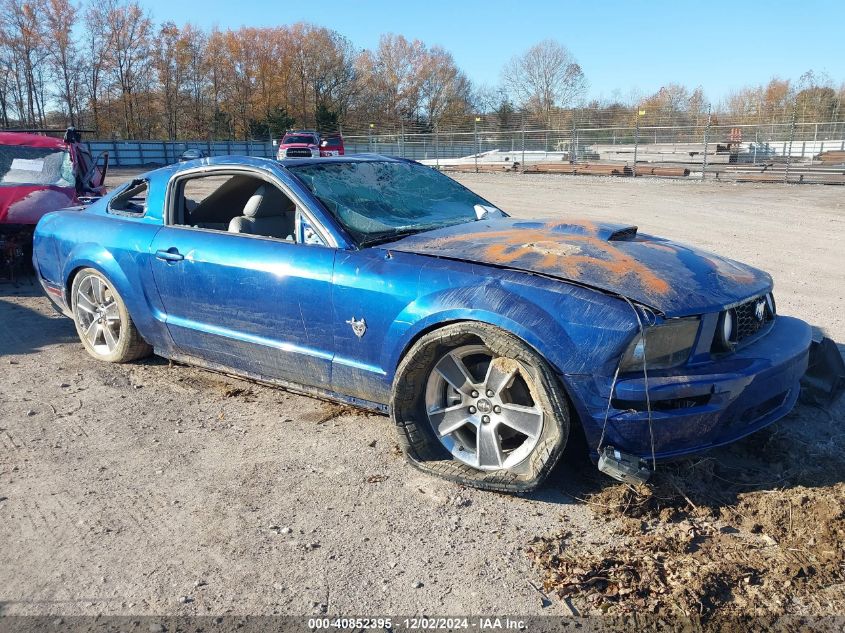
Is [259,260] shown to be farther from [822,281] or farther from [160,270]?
[822,281]

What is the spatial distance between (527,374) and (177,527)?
164 centimetres

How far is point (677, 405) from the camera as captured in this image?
2.87 meters

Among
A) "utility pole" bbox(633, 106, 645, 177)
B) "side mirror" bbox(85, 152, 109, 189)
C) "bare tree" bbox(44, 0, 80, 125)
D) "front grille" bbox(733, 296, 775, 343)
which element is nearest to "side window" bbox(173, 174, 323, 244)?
"front grille" bbox(733, 296, 775, 343)

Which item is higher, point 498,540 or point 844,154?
point 844,154

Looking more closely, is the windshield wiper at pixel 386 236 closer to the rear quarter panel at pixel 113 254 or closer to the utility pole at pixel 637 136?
the rear quarter panel at pixel 113 254

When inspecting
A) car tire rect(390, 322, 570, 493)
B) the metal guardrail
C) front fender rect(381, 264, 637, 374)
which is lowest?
car tire rect(390, 322, 570, 493)

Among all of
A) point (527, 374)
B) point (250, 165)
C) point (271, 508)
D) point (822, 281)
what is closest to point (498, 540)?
point (527, 374)

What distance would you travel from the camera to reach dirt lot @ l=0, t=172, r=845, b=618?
2.47 meters

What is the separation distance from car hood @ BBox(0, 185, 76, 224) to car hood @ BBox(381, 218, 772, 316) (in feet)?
18.8

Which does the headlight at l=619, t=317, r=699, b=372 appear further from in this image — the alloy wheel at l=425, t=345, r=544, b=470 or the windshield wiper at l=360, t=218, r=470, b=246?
the windshield wiper at l=360, t=218, r=470, b=246

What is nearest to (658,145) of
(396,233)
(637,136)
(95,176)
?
(637,136)

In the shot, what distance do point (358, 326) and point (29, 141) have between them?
7.64 metres

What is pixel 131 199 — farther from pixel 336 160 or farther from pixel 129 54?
pixel 129 54

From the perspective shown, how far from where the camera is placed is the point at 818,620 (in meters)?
2.28
